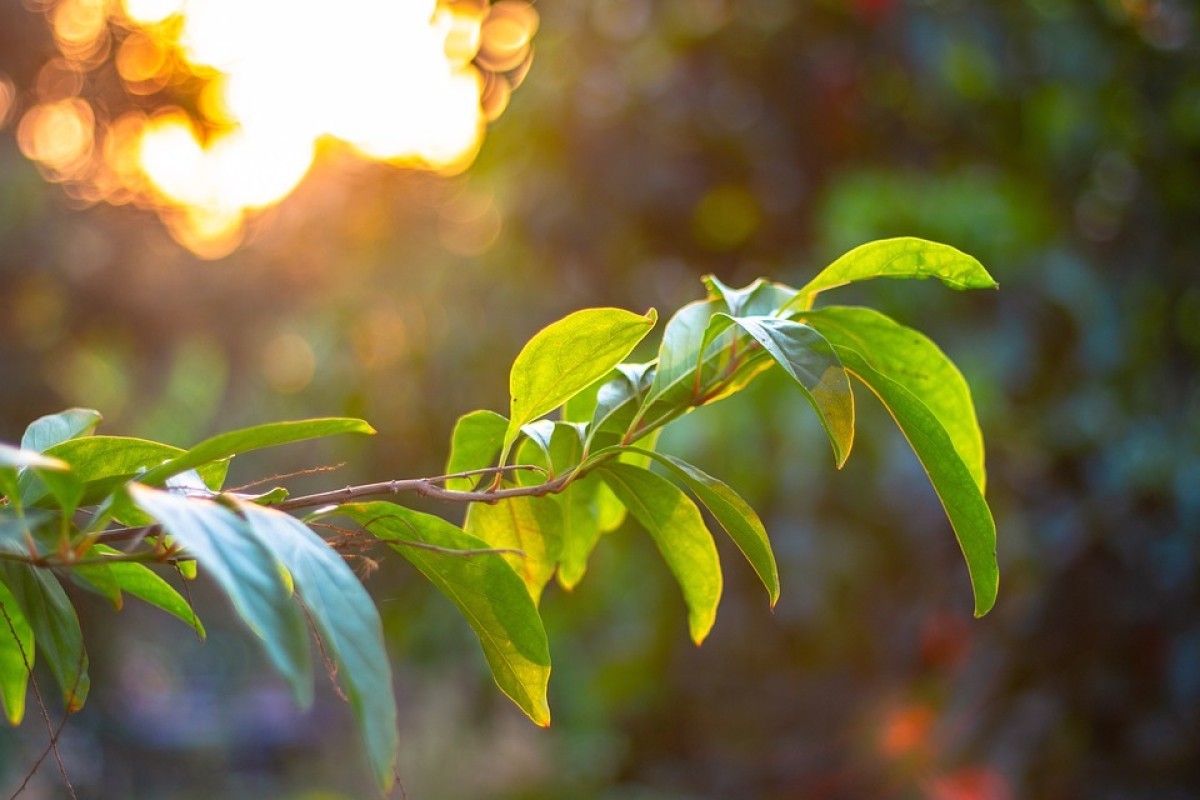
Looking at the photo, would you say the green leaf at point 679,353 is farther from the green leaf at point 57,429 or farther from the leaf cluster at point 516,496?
the green leaf at point 57,429

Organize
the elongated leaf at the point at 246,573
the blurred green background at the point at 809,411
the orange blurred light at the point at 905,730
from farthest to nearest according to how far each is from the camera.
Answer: the orange blurred light at the point at 905,730, the blurred green background at the point at 809,411, the elongated leaf at the point at 246,573

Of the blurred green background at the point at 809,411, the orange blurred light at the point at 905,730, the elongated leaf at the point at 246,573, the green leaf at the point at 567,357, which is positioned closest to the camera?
the elongated leaf at the point at 246,573

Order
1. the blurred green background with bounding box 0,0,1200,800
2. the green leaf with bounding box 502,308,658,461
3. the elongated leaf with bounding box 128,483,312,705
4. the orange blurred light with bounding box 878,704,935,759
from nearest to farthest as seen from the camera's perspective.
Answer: the elongated leaf with bounding box 128,483,312,705
the green leaf with bounding box 502,308,658,461
the blurred green background with bounding box 0,0,1200,800
the orange blurred light with bounding box 878,704,935,759

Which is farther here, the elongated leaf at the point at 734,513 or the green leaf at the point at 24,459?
the elongated leaf at the point at 734,513

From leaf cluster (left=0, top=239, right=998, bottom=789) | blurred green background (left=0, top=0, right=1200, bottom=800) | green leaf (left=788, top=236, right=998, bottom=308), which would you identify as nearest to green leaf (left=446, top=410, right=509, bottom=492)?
leaf cluster (left=0, top=239, right=998, bottom=789)

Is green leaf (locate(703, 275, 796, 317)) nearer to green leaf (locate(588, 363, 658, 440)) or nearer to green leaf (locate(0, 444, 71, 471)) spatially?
green leaf (locate(588, 363, 658, 440))

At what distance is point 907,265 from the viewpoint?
0.29 meters

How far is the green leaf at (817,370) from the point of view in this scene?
245 mm

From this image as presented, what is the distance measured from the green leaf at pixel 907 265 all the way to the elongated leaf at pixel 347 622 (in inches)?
6.1

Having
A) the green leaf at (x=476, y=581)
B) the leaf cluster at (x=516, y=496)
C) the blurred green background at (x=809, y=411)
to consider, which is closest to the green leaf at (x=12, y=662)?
the leaf cluster at (x=516, y=496)

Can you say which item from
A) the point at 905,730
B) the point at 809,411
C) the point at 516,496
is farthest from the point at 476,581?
the point at 905,730

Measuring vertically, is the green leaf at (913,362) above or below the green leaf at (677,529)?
above

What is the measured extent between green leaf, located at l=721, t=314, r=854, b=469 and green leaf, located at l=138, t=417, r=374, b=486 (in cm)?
9

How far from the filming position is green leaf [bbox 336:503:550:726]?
26 centimetres
